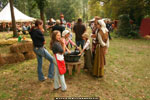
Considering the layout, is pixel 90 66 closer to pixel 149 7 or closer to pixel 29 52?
pixel 29 52

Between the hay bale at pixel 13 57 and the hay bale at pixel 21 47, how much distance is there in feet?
0.66

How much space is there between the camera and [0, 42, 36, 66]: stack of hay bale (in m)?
5.95

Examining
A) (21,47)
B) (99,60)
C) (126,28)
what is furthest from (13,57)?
(126,28)

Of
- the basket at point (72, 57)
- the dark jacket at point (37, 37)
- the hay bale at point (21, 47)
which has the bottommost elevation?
the basket at point (72, 57)

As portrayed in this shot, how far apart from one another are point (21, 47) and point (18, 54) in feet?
1.23

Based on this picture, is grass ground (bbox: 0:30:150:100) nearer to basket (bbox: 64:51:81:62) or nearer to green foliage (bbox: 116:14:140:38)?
basket (bbox: 64:51:81:62)

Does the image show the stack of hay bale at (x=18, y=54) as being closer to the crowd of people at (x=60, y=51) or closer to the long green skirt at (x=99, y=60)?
the crowd of people at (x=60, y=51)

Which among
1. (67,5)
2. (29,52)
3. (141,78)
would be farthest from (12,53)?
(67,5)

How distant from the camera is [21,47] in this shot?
6.30 meters

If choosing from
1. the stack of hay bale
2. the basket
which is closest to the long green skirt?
the basket

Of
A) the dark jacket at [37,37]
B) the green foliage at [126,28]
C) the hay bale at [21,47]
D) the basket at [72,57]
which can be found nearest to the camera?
the dark jacket at [37,37]

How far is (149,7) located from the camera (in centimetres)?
1441

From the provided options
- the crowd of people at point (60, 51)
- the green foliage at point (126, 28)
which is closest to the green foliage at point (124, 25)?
the green foliage at point (126, 28)

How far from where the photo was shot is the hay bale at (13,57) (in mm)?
5944
